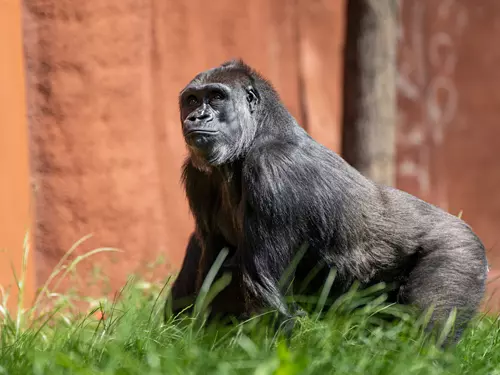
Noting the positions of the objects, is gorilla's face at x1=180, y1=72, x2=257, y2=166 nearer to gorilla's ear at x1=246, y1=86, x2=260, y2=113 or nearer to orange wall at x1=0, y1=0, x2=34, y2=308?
gorilla's ear at x1=246, y1=86, x2=260, y2=113

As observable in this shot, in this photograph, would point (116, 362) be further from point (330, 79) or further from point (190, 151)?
point (330, 79)

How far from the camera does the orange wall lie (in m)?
4.88

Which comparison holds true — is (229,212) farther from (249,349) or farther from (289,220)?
(249,349)

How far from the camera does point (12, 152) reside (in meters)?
5.04

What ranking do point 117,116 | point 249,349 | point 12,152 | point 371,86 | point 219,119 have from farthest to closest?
point 117,116 < point 371,86 < point 12,152 < point 219,119 < point 249,349

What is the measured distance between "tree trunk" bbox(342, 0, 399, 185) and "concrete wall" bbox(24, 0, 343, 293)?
1.31 m

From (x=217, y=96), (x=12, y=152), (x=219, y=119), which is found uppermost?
(x=217, y=96)

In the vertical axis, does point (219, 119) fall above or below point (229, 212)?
above

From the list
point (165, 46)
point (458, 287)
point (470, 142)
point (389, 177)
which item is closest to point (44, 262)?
point (165, 46)

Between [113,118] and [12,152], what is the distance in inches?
37.2

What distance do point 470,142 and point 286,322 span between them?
5.49 meters

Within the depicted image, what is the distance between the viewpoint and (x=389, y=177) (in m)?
5.79

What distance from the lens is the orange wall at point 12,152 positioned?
16.0 ft

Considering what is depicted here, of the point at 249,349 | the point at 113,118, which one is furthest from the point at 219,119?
the point at 113,118
